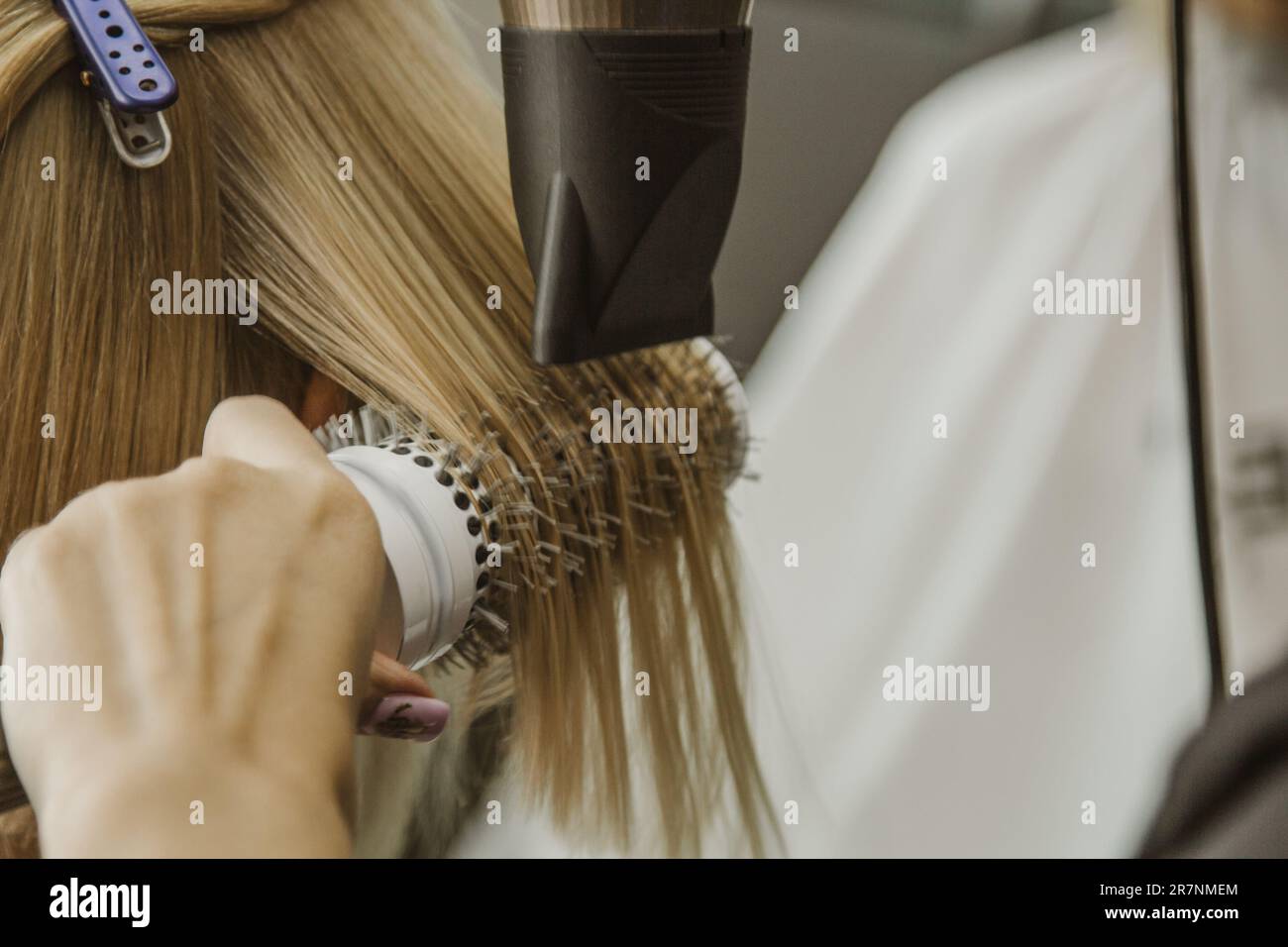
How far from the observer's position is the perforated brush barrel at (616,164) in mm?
530

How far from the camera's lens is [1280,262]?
77 cm

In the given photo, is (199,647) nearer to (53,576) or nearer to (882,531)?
(53,576)

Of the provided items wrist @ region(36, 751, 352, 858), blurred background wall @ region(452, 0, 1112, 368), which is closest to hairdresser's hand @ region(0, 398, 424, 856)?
wrist @ region(36, 751, 352, 858)

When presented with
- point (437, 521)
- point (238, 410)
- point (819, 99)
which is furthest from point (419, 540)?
point (819, 99)

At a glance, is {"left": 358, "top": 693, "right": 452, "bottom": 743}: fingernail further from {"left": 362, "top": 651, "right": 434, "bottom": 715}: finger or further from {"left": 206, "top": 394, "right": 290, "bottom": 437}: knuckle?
{"left": 206, "top": 394, "right": 290, "bottom": 437}: knuckle

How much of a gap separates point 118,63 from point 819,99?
0.39 metres

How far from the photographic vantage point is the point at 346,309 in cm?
57

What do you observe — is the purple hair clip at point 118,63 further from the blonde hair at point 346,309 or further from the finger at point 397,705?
the finger at point 397,705

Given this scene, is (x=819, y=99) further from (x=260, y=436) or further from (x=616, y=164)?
(x=260, y=436)

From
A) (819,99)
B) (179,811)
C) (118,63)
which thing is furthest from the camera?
(819,99)

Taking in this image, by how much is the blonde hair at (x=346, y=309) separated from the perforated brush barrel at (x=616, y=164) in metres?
0.04

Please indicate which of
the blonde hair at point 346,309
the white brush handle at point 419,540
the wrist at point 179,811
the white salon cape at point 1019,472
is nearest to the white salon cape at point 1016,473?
the white salon cape at point 1019,472
